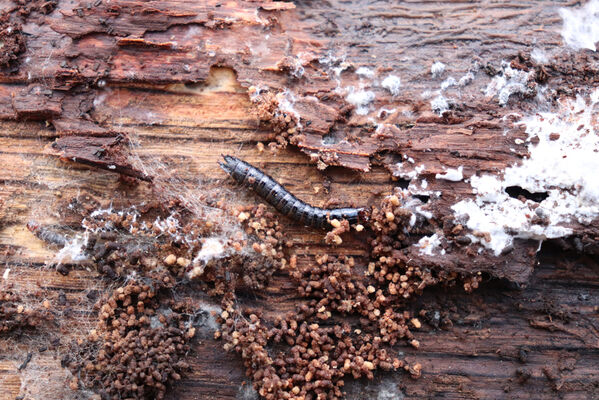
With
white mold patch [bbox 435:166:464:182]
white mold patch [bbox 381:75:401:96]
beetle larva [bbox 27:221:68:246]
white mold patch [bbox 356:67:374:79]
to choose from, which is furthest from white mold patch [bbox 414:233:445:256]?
beetle larva [bbox 27:221:68:246]

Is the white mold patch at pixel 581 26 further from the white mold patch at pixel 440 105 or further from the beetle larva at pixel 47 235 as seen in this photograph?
the beetle larva at pixel 47 235

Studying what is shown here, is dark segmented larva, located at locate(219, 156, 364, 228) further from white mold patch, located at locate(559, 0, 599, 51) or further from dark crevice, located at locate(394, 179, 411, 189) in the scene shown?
white mold patch, located at locate(559, 0, 599, 51)

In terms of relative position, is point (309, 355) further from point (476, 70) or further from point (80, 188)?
point (476, 70)

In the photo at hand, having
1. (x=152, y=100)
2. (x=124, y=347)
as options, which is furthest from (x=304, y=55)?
(x=124, y=347)

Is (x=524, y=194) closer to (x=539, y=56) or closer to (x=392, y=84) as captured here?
(x=539, y=56)

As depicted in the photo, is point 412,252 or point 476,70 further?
point 476,70

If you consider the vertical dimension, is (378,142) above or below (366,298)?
above
